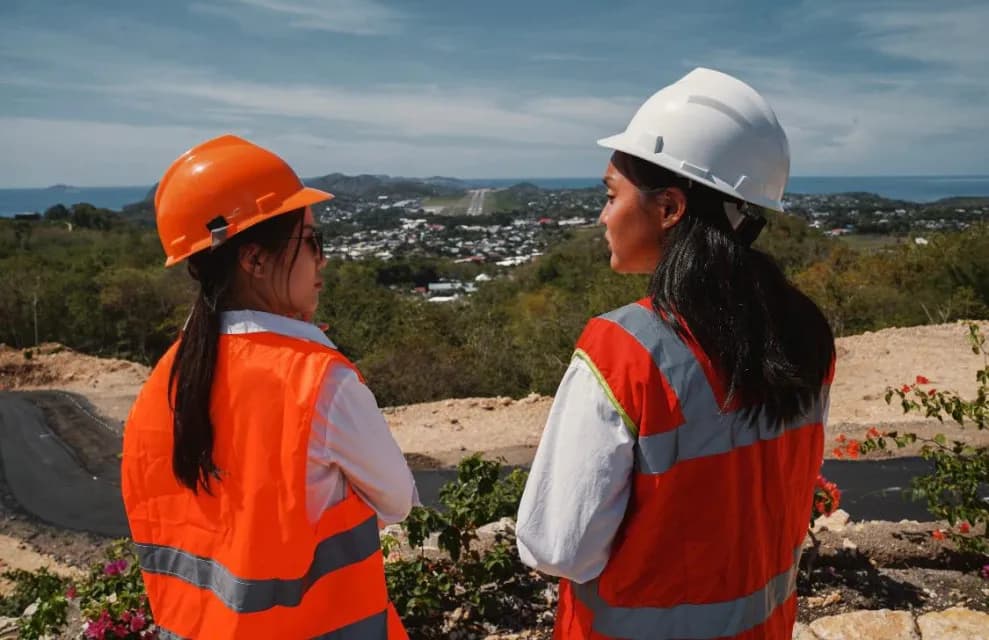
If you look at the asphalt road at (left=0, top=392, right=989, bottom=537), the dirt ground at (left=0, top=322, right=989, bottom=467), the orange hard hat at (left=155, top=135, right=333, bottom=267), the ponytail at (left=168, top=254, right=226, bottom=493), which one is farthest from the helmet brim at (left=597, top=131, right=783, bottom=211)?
the dirt ground at (left=0, top=322, right=989, bottom=467)

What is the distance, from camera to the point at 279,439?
1.43 metres

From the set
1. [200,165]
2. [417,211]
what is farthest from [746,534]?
[417,211]

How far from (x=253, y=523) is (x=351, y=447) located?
239 mm

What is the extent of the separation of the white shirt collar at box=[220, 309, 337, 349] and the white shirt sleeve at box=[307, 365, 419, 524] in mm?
155

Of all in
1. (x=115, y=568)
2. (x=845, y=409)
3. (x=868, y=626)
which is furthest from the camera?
(x=845, y=409)

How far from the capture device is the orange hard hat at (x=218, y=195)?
1.61m

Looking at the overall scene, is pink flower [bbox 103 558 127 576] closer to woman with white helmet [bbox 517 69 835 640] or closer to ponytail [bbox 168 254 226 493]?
ponytail [bbox 168 254 226 493]

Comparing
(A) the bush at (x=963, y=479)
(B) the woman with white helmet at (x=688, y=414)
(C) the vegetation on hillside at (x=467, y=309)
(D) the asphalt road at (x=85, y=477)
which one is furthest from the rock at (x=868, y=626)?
(C) the vegetation on hillside at (x=467, y=309)

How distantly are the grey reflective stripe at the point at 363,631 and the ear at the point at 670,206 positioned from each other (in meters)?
1.04

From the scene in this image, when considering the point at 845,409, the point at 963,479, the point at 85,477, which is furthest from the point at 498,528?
the point at 85,477

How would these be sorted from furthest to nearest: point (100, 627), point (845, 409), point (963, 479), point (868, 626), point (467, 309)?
point (467, 309) < point (845, 409) < point (963, 479) < point (868, 626) < point (100, 627)

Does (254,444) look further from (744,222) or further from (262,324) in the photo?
(744,222)

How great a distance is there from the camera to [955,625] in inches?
119

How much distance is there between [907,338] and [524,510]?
1609 centimetres
